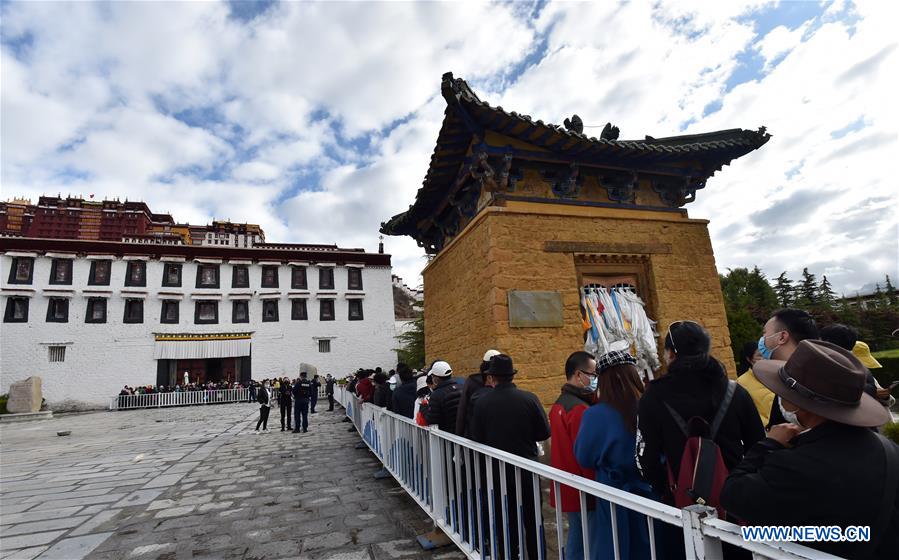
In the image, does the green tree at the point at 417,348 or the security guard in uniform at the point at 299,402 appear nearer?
the security guard in uniform at the point at 299,402

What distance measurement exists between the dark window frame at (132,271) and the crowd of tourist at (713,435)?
2927cm

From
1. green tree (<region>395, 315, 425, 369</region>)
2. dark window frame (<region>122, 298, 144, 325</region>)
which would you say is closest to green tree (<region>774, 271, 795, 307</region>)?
green tree (<region>395, 315, 425, 369</region>)

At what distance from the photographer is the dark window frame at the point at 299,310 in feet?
93.3

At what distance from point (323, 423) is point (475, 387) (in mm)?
11347

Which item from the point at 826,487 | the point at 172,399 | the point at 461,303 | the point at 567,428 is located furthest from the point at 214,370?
the point at 826,487

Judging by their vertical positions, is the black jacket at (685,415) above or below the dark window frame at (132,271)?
below

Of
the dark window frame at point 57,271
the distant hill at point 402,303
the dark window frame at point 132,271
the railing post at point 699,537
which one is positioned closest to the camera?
the railing post at point 699,537

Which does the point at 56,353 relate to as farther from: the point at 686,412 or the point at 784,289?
the point at 784,289

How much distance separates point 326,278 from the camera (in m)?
29.5

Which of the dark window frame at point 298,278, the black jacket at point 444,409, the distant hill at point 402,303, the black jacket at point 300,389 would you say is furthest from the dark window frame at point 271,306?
the black jacket at point 444,409

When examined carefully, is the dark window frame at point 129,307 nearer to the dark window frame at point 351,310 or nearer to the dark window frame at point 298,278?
the dark window frame at point 298,278

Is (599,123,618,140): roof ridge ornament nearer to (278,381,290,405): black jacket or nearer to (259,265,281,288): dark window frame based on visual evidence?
(278,381,290,405): black jacket

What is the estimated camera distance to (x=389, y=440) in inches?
239

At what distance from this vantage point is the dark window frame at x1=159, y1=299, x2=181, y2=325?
26.4m
